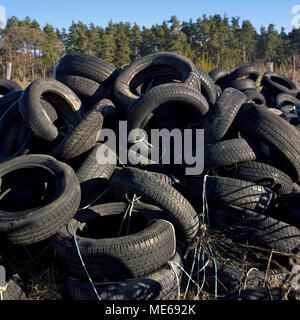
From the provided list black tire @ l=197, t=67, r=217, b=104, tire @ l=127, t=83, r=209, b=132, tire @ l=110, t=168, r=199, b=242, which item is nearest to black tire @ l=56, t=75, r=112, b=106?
tire @ l=127, t=83, r=209, b=132

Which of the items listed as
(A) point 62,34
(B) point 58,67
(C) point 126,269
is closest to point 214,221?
(C) point 126,269

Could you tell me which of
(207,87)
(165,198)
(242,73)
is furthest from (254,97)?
(165,198)

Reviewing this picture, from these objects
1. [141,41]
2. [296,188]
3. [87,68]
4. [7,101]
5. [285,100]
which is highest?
[141,41]

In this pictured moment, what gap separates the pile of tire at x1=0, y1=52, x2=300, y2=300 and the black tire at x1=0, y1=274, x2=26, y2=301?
0.39 m

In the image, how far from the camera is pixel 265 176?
4.05m

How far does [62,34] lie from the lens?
128 feet

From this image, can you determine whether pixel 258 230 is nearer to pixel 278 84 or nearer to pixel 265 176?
pixel 265 176

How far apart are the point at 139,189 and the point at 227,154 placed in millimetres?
1298

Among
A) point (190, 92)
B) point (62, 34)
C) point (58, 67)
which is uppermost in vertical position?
point (62, 34)

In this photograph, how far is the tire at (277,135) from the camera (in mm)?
4109

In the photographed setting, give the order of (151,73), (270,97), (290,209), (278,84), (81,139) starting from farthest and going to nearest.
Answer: (278,84), (270,97), (151,73), (81,139), (290,209)

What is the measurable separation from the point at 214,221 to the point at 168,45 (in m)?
33.0

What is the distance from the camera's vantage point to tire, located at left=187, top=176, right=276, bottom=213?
3801 millimetres

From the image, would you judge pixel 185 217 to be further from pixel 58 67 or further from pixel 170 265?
pixel 58 67
